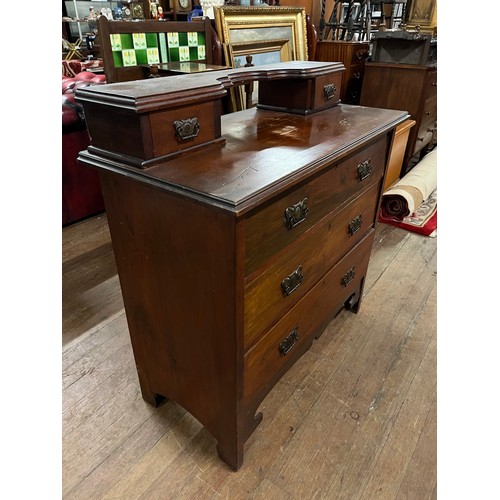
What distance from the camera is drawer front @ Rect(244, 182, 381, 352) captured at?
936 millimetres

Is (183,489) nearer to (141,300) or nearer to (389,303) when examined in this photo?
(141,300)

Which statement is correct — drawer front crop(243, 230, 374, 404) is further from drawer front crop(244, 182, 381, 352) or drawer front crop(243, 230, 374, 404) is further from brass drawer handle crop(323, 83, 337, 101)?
brass drawer handle crop(323, 83, 337, 101)

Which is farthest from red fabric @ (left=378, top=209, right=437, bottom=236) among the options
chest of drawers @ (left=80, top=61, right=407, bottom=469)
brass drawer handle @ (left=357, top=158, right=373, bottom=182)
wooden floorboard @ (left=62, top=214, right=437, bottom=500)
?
brass drawer handle @ (left=357, top=158, right=373, bottom=182)

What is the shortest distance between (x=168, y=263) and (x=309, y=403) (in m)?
0.83

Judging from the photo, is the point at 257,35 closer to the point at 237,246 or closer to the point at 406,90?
the point at 406,90

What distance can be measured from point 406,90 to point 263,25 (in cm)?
120

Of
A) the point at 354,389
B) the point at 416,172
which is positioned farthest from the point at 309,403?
the point at 416,172

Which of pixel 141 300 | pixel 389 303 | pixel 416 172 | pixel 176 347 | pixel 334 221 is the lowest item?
pixel 389 303

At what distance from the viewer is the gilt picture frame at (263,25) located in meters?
2.28

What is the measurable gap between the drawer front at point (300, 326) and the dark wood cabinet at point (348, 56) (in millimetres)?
2006

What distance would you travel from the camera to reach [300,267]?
108cm

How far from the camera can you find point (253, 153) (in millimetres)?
933

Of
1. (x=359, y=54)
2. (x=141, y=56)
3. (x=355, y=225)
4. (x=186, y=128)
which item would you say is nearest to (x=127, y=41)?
(x=141, y=56)

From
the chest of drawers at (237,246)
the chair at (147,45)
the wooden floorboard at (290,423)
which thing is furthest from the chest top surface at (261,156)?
the chair at (147,45)
